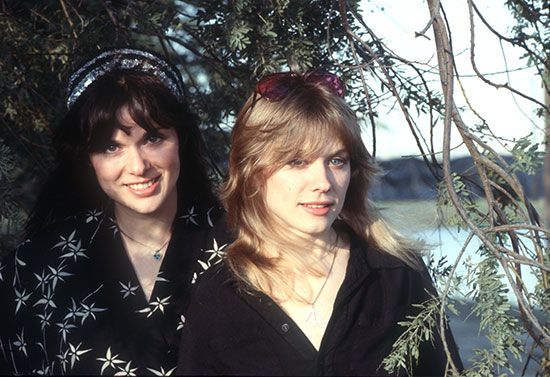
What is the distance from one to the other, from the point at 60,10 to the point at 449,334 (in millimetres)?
1765

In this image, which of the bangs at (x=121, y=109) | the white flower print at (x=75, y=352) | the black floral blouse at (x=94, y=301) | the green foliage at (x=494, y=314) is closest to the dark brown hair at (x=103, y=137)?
the bangs at (x=121, y=109)

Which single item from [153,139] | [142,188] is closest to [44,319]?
[142,188]

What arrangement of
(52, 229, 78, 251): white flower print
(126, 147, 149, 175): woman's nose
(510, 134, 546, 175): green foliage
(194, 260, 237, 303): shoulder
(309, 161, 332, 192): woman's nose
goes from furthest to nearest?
(52, 229, 78, 251): white flower print
(126, 147, 149, 175): woman's nose
(194, 260, 237, 303): shoulder
(309, 161, 332, 192): woman's nose
(510, 134, 546, 175): green foliage

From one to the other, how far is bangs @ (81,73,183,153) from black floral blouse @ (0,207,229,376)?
0.31 meters

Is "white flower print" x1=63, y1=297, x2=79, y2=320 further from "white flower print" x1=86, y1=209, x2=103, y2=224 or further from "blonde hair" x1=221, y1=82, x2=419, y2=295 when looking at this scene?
"blonde hair" x1=221, y1=82, x2=419, y2=295

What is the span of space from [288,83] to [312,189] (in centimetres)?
33

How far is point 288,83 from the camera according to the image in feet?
8.48

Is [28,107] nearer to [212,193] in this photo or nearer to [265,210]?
[212,193]

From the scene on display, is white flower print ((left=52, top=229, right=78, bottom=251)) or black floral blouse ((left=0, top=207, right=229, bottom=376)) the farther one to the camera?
white flower print ((left=52, top=229, right=78, bottom=251))

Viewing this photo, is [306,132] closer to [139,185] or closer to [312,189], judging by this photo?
[312,189]

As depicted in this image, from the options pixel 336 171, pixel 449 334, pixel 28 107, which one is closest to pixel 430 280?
pixel 449 334

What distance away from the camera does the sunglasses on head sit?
2.57 metres

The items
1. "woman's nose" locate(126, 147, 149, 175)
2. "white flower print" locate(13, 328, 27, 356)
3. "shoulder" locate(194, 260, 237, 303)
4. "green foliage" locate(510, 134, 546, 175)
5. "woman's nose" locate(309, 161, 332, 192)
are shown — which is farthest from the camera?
"white flower print" locate(13, 328, 27, 356)

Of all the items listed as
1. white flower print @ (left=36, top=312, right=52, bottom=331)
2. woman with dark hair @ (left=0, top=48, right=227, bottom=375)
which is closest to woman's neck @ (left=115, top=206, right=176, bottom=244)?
woman with dark hair @ (left=0, top=48, right=227, bottom=375)
